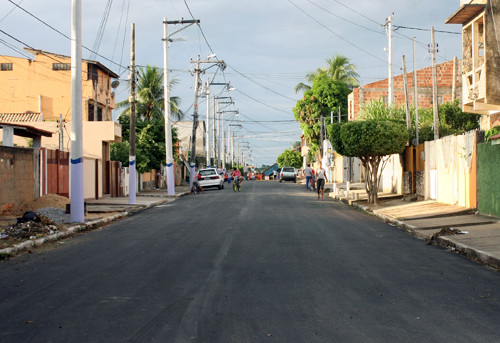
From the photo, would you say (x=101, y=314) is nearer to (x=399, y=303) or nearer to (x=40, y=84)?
(x=399, y=303)

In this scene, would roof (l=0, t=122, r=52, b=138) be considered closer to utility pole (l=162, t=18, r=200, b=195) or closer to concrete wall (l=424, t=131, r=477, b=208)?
utility pole (l=162, t=18, r=200, b=195)

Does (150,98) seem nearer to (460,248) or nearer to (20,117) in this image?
(20,117)

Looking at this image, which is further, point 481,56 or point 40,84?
point 40,84

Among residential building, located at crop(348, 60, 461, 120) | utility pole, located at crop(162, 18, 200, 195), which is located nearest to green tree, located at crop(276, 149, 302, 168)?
Result: residential building, located at crop(348, 60, 461, 120)

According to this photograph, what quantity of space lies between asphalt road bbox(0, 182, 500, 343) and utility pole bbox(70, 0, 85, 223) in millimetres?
4816

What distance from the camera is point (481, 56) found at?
753 inches

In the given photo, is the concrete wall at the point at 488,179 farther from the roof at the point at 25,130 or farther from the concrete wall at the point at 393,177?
the roof at the point at 25,130

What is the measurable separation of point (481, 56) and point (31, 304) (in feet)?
56.1

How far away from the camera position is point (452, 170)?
20125 mm

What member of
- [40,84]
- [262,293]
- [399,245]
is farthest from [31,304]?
A: [40,84]

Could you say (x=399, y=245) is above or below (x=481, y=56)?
below

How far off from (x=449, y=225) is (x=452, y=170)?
534cm

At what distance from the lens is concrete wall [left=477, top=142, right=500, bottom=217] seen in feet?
52.0

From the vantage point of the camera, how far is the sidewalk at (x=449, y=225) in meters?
11.5
